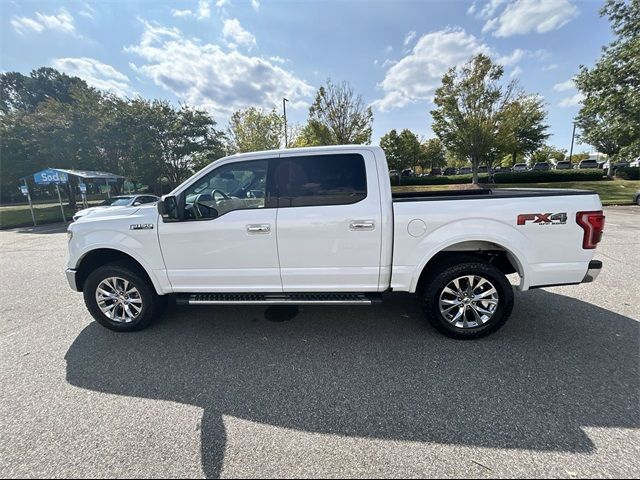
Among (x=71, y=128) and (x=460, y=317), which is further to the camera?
(x=71, y=128)

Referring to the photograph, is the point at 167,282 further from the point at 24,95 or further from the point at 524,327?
the point at 24,95

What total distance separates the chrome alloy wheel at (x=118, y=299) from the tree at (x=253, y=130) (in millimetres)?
27777

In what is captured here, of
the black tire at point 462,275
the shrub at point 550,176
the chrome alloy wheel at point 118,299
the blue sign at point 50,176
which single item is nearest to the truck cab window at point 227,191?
the chrome alloy wheel at point 118,299

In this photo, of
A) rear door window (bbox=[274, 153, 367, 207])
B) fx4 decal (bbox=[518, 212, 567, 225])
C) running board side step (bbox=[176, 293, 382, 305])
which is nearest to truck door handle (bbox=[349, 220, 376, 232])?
rear door window (bbox=[274, 153, 367, 207])

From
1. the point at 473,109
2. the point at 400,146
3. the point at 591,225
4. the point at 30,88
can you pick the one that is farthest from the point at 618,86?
the point at 30,88

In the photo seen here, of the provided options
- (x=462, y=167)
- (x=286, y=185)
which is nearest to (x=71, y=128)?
(x=286, y=185)

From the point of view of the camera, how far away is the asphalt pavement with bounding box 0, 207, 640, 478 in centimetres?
194

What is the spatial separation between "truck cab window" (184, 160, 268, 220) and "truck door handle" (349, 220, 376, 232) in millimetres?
1021

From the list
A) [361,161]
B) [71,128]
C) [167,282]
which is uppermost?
[71,128]

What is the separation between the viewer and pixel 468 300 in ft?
10.7

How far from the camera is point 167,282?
3.50 meters

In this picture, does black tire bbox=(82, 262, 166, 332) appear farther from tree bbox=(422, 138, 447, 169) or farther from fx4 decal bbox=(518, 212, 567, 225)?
tree bbox=(422, 138, 447, 169)

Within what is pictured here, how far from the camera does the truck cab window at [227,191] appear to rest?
10.9 feet

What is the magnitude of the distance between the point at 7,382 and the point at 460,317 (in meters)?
4.59
